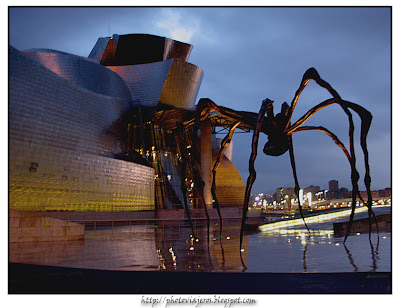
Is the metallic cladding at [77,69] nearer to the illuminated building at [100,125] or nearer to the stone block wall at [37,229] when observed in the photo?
the illuminated building at [100,125]

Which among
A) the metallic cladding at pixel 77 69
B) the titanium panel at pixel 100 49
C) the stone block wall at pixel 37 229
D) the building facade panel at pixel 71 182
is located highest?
the titanium panel at pixel 100 49

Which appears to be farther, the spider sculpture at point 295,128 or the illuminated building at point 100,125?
the illuminated building at point 100,125

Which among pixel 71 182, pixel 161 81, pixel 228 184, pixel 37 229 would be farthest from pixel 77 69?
pixel 228 184

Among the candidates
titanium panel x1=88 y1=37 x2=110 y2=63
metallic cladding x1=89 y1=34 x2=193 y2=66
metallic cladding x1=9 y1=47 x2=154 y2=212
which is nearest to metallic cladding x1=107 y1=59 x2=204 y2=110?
titanium panel x1=88 y1=37 x2=110 y2=63

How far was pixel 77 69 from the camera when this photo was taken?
108 ft

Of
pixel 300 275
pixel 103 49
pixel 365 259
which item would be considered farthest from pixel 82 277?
pixel 103 49

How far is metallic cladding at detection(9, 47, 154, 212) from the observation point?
73.7 ft

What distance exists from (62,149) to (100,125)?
720 centimetres

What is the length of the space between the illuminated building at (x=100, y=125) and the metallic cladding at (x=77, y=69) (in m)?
0.08

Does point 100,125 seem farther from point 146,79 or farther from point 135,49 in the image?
point 135,49

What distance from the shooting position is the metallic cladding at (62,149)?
2245cm

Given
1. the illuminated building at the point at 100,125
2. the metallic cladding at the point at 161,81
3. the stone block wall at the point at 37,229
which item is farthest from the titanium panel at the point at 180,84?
the stone block wall at the point at 37,229
